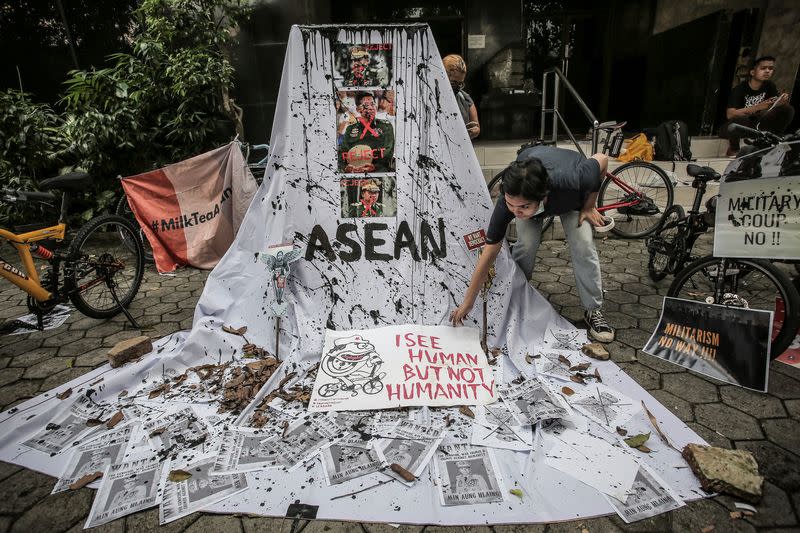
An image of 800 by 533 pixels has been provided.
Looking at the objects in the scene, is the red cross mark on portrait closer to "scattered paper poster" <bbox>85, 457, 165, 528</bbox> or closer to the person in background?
the person in background

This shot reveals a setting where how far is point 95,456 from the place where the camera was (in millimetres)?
2012

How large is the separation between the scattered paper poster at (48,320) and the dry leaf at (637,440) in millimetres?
4443

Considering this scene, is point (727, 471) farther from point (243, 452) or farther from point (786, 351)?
point (243, 452)

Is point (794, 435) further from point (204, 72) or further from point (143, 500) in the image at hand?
point (204, 72)

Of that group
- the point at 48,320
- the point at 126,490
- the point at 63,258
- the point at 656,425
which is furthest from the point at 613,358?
the point at 48,320

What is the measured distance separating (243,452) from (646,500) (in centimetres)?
186

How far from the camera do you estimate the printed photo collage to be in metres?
2.71

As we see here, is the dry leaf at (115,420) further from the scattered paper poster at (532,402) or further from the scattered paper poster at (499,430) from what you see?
the scattered paper poster at (532,402)

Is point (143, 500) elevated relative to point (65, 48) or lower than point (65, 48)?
lower

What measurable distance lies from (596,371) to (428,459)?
4.32 ft

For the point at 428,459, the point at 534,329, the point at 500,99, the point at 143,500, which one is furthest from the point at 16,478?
the point at 500,99

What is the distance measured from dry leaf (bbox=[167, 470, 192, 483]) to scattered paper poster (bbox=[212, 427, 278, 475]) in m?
0.12

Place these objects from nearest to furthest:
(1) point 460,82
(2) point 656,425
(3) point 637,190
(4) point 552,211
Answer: (2) point 656,425
(4) point 552,211
(1) point 460,82
(3) point 637,190

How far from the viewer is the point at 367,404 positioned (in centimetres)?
231
